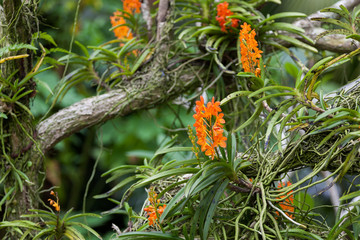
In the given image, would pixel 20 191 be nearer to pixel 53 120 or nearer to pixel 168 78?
pixel 53 120

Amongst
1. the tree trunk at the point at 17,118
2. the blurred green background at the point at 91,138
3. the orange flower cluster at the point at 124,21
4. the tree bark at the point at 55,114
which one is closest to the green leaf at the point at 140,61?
the tree bark at the point at 55,114

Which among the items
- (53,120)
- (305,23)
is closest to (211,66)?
(305,23)

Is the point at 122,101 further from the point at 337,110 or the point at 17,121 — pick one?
the point at 337,110

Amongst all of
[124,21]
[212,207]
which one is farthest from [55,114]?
[212,207]

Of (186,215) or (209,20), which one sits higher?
(209,20)

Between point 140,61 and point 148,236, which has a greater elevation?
point 140,61

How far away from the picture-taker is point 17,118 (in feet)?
4.23

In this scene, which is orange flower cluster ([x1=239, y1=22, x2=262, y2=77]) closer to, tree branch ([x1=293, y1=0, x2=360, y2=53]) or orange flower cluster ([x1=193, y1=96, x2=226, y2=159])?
orange flower cluster ([x1=193, y1=96, x2=226, y2=159])

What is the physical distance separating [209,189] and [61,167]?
1.93 m

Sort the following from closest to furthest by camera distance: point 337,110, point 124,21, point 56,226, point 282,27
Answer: point 337,110
point 56,226
point 282,27
point 124,21

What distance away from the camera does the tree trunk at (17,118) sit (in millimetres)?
1208

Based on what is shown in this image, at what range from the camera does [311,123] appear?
87 centimetres

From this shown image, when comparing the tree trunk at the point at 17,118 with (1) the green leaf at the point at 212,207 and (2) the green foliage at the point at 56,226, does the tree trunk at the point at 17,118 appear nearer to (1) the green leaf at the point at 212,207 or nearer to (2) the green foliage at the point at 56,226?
(2) the green foliage at the point at 56,226

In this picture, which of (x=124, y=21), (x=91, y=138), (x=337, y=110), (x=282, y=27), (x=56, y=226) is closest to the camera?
(x=337, y=110)
